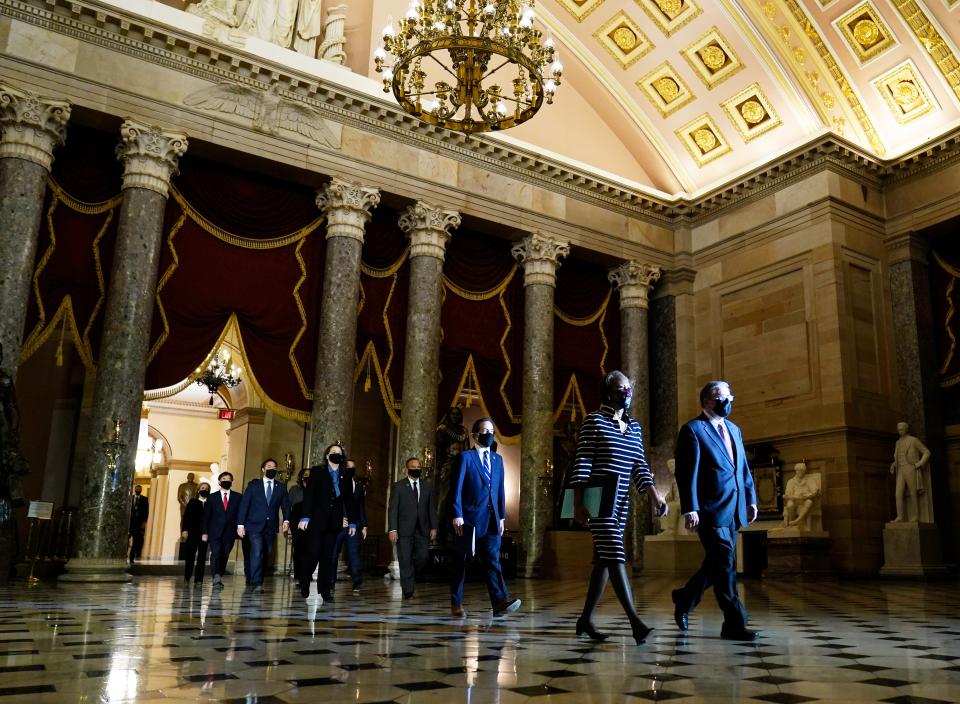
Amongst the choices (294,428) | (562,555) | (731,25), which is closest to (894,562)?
(562,555)

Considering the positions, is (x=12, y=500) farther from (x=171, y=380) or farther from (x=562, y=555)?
(x=562, y=555)

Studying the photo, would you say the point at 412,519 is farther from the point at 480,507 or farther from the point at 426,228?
the point at 426,228

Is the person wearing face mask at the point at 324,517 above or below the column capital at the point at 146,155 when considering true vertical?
below

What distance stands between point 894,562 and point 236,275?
38.7ft

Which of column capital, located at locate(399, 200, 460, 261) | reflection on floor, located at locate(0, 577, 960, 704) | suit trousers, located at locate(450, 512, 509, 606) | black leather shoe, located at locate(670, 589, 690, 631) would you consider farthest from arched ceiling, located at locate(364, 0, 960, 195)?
black leather shoe, located at locate(670, 589, 690, 631)

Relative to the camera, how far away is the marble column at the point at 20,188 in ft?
36.7

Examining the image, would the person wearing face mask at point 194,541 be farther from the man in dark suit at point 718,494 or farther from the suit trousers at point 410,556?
the man in dark suit at point 718,494

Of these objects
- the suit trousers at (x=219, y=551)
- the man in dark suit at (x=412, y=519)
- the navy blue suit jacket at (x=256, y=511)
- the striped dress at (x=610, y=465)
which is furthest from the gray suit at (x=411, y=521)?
the striped dress at (x=610, y=465)

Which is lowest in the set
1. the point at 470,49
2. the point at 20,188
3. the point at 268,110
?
the point at 20,188

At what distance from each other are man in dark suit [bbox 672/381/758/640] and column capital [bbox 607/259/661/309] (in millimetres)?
12586

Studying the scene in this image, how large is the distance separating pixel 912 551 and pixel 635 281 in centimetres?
709

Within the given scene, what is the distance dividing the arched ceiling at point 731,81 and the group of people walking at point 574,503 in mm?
9127

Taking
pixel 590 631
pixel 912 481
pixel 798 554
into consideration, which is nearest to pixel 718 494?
pixel 590 631

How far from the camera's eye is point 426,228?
1509cm
